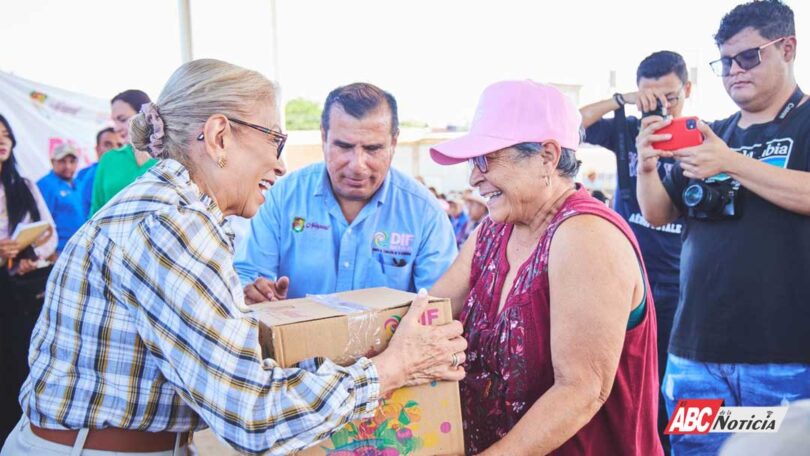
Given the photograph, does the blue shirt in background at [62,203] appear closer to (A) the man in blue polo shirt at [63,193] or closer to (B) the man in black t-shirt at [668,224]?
(A) the man in blue polo shirt at [63,193]

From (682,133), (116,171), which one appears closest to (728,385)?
(682,133)

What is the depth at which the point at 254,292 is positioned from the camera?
2238 millimetres

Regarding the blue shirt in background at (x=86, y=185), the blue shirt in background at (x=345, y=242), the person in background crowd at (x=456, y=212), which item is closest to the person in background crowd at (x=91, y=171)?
the blue shirt in background at (x=86, y=185)

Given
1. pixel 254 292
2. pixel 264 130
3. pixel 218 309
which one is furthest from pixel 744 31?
pixel 218 309

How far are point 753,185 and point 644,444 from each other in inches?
47.6

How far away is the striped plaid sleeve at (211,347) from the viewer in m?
1.25

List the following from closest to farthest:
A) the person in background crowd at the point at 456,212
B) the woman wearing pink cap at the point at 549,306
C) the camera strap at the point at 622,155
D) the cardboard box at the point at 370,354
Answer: the cardboard box at the point at 370,354
the woman wearing pink cap at the point at 549,306
the camera strap at the point at 622,155
the person in background crowd at the point at 456,212

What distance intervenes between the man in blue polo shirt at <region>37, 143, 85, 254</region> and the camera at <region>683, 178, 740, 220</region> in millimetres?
4215

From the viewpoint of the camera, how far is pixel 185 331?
1.26 metres

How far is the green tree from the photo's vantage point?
4812 cm

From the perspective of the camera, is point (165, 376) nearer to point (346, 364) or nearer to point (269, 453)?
point (269, 453)

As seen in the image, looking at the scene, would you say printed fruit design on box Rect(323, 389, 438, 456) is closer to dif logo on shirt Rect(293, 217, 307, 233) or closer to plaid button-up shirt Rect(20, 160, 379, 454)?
plaid button-up shirt Rect(20, 160, 379, 454)

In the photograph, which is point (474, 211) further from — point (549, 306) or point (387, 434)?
point (387, 434)

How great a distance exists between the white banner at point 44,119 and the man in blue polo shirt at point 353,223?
266 centimetres
